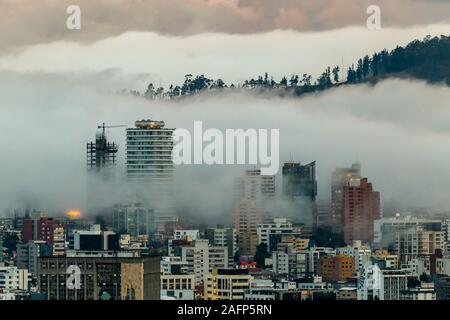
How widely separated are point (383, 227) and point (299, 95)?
121 cm

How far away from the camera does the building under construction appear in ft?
39.2

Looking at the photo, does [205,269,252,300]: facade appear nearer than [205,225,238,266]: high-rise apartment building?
Yes

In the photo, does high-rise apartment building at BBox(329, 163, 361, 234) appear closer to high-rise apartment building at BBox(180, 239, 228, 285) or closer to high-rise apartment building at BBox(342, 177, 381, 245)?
high-rise apartment building at BBox(342, 177, 381, 245)

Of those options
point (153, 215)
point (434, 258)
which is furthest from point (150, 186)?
point (434, 258)

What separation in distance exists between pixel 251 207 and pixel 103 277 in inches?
97.1

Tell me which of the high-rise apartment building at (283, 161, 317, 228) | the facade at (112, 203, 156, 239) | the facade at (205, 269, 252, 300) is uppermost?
the high-rise apartment building at (283, 161, 317, 228)

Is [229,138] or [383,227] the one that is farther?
[383,227]

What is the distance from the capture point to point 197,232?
12031 mm

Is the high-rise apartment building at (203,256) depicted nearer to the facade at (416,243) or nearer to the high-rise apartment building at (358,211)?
the high-rise apartment building at (358,211)

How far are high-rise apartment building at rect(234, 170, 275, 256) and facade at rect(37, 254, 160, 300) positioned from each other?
99 cm

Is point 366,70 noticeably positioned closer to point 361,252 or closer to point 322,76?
point 322,76

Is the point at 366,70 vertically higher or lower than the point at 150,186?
higher

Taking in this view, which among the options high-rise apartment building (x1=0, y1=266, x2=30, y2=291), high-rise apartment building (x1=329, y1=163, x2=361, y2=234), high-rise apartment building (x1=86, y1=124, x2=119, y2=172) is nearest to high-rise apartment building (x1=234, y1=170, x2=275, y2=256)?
high-rise apartment building (x1=329, y1=163, x2=361, y2=234)

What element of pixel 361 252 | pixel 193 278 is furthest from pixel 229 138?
pixel 361 252
